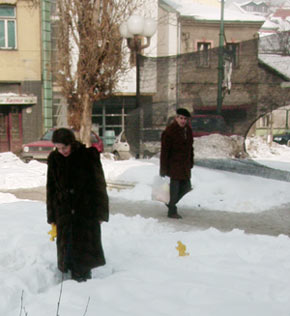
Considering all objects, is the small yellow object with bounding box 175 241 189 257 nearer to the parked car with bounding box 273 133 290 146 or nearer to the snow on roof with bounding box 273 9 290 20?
the parked car with bounding box 273 133 290 146

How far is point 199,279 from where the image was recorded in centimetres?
434

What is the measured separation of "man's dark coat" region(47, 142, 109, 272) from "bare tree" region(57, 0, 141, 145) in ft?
35.0

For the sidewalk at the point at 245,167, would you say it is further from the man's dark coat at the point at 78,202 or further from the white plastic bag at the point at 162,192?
the man's dark coat at the point at 78,202

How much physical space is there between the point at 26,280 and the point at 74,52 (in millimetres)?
13244

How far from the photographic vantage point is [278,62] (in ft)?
30.6

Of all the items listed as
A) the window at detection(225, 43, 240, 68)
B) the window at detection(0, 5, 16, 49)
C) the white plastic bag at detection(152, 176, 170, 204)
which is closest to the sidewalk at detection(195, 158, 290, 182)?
the window at detection(225, 43, 240, 68)

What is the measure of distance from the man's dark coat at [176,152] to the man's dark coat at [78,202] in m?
2.83

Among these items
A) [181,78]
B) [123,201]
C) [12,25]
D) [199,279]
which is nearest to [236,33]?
[12,25]

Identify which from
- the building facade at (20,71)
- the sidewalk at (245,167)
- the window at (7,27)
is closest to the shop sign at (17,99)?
the building facade at (20,71)

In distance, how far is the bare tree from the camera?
14.6 meters

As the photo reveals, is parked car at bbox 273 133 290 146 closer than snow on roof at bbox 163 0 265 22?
Yes

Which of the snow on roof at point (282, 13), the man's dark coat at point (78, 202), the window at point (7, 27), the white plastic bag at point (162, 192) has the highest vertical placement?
the snow on roof at point (282, 13)

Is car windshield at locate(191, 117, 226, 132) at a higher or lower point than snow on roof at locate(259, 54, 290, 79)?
lower

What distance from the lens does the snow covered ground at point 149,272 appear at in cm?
364
